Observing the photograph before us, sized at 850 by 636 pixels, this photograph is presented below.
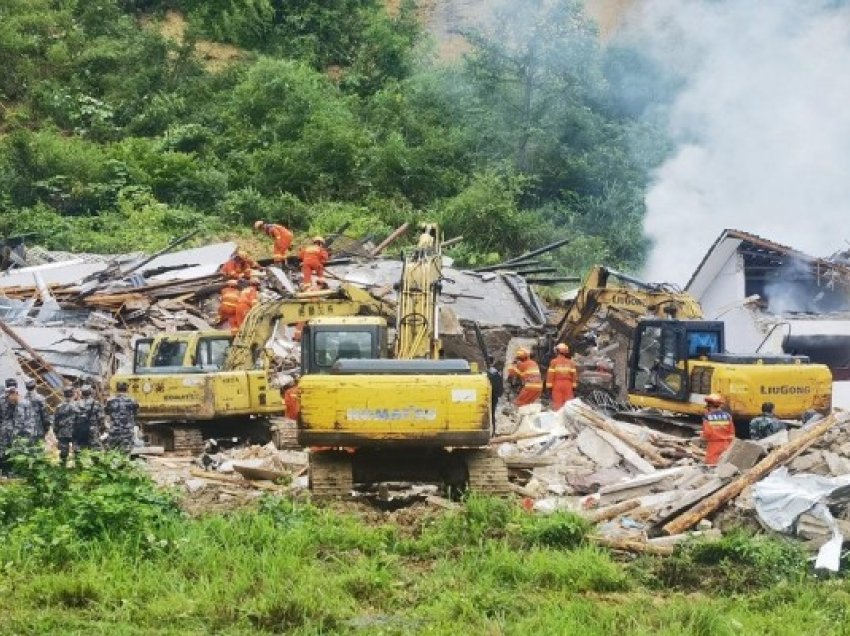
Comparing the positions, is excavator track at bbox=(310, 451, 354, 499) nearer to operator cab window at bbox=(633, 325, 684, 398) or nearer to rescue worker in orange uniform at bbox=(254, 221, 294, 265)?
operator cab window at bbox=(633, 325, 684, 398)

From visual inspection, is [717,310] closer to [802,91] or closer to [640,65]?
[802,91]

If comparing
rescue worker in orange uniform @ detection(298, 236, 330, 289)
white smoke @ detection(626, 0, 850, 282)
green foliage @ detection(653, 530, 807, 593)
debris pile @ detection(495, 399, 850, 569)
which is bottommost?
green foliage @ detection(653, 530, 807, 593)

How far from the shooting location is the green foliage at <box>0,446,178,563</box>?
9836 mm

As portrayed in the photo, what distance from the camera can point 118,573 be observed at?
937 centimetres

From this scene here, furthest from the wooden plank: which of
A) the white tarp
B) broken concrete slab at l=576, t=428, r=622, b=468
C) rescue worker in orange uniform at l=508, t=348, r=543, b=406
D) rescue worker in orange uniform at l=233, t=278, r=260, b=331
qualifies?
rescue worker in orange uniform at l=233, t=278, r=260, b=331

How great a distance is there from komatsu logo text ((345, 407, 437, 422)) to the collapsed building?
1376 centimetres

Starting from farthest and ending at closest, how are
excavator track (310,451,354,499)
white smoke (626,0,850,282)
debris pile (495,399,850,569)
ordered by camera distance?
white smoke (626,0,850,282)
excavator track (310,451,354,499)
debris pile (495,399,850,569)

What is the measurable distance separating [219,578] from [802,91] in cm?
3025

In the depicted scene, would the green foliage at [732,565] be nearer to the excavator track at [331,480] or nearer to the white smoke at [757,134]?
the excavator track at [331,480]

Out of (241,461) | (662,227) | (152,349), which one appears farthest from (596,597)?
(662,227)

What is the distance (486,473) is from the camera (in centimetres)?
1308

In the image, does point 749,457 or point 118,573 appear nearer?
point 118,573

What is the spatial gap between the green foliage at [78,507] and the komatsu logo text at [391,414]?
2.14 meters

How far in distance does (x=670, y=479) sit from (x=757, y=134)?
80.0 ft
